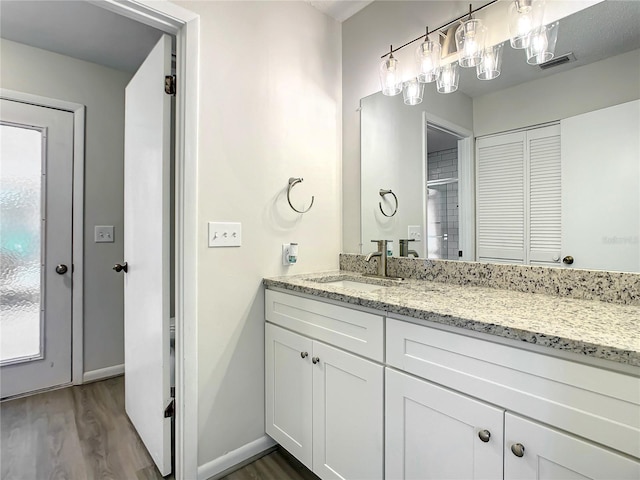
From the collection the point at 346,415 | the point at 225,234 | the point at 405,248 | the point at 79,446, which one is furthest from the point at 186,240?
the point at 79,446

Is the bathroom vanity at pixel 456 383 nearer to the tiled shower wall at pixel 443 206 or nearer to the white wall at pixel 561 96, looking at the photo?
the tiled shower wall at pixel 443 206

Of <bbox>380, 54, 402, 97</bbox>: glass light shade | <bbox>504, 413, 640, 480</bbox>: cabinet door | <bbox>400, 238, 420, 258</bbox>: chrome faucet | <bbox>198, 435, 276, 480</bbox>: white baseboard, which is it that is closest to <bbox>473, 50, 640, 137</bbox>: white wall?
<bbox>380, 54, 402, 97</bbox>: glass light shade

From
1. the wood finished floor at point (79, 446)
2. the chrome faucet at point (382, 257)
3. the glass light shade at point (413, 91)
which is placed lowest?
the wood finished floor at point (79, 446)

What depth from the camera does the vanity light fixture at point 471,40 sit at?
4.55ft

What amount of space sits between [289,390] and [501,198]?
1.24 meters

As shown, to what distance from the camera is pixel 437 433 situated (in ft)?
3.14

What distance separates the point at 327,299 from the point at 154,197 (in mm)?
929

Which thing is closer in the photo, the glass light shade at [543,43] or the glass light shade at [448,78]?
the glass light shade at [543,43]

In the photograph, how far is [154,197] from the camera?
1.52 metres

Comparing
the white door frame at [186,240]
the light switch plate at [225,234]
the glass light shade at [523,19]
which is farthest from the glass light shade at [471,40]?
the light switch plate at [225,234]

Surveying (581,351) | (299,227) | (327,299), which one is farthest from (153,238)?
(581,351)

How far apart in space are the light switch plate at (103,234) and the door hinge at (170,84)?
157 centimetres

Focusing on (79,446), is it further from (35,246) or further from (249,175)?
(249,175)

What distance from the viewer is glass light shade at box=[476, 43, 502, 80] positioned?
53.5 inches
